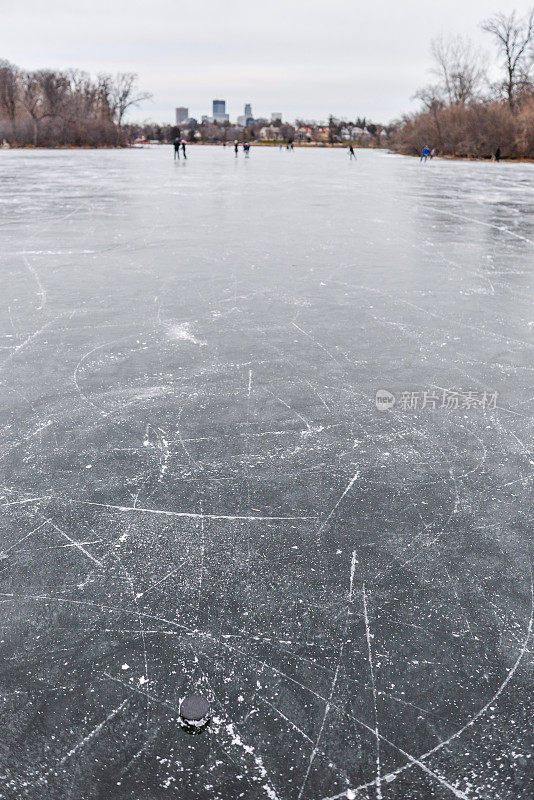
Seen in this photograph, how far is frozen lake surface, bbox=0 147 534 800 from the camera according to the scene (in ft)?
6.05

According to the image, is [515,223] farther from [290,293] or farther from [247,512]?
[247,512]

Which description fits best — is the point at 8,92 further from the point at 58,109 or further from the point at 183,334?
the point at 183,334

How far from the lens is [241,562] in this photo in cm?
265

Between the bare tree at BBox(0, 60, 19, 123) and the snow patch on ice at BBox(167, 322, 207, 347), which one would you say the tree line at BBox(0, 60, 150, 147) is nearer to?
the bare tree at BBox(0, 60, 19, 123)

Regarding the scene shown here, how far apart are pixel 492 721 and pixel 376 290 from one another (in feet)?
19.2

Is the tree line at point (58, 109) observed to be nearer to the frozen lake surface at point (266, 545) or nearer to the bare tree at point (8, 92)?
the bare tree at point (8, 92)

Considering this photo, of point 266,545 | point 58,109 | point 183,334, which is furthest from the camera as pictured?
point 58,109

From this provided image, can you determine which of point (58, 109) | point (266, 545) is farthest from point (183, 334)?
point (58, 109)

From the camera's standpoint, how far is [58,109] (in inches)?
2562

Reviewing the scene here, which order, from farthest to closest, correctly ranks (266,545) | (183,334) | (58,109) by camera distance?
1. (58,109)
2. (183,334)
3. (266,545)

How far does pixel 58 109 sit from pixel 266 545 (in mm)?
73998

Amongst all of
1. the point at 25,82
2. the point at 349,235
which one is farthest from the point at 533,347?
the point at 25,82

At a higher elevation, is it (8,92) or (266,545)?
(8,92)

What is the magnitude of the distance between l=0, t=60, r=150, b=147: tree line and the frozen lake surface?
64.1 m
